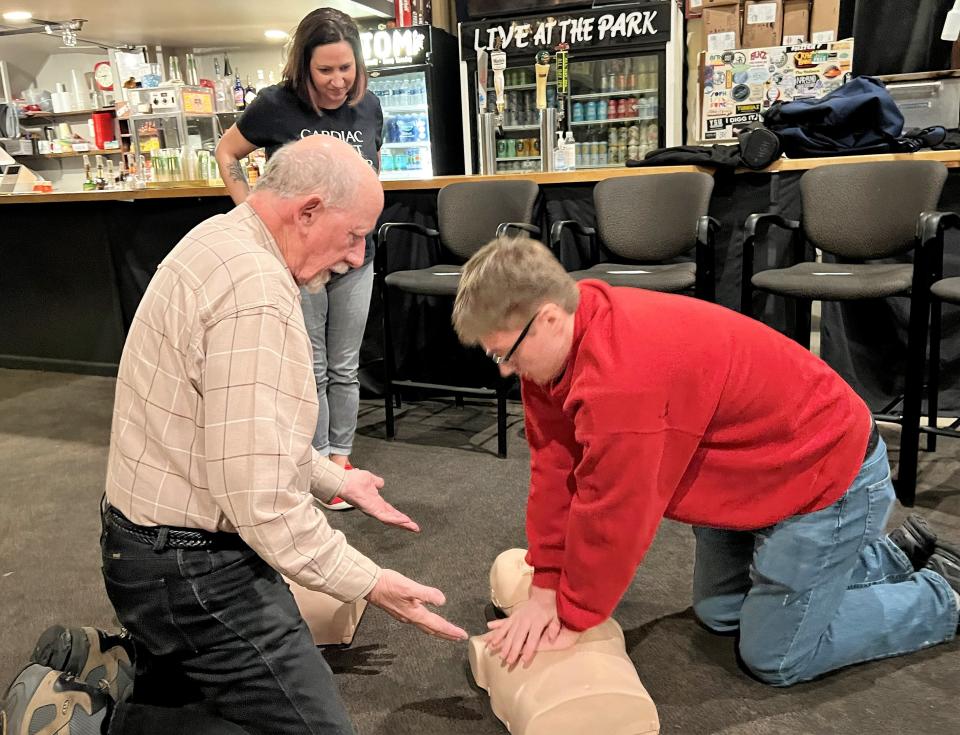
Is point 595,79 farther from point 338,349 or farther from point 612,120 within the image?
point 338,349

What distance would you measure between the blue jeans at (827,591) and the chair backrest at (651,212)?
4.98ft

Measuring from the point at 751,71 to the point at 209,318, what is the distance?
15.4 feet

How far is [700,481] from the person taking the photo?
55.9 inches

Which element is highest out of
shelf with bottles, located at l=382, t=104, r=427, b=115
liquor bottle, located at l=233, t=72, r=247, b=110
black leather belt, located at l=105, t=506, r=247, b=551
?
liquor bottle, located at l=233, t=72, r=247, b=110

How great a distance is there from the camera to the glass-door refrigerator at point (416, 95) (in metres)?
5.86

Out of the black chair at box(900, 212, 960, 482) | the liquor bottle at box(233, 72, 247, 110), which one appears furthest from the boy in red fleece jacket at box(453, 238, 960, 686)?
the liquor bottle at box(233, 72, 247, 110)

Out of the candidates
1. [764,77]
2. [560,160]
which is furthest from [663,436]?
[764,77]

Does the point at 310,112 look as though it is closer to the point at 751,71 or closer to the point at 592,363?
the point at 592,363

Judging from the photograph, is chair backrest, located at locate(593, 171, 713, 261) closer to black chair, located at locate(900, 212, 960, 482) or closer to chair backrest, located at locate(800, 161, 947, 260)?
chair backrest, located at locate(800, 161, 947, 260)

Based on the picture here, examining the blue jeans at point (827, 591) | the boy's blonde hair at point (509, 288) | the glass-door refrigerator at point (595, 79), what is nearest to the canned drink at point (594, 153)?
the glass-door refrigerator at point (595, 79)

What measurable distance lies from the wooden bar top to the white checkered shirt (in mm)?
2183

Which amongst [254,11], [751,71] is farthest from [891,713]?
[254,11]

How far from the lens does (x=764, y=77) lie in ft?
16.2

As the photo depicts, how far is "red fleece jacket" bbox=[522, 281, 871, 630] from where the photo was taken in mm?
1254
